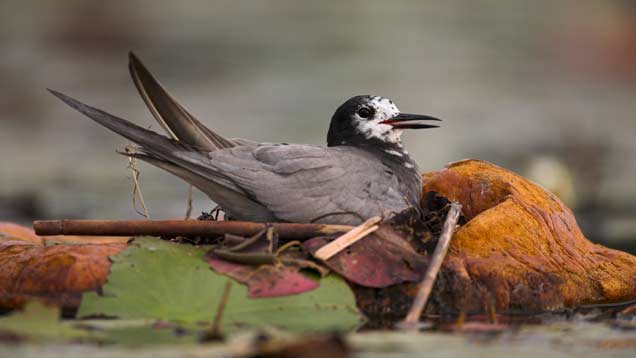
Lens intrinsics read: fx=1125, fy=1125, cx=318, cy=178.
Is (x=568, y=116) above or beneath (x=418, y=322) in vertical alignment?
above

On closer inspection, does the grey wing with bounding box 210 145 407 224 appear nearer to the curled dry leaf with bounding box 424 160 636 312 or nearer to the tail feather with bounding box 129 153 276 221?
the tail feather with bounding box 129 153 276 221

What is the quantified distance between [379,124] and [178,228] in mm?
1597

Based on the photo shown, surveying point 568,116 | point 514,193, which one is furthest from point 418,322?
point 568,116

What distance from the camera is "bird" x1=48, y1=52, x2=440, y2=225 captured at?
548 cm

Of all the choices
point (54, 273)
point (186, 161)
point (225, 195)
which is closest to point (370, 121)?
point (225, 195)

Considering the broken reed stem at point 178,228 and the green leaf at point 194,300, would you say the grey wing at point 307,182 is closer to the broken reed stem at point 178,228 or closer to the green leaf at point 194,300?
the broken reed stem at point 178,228

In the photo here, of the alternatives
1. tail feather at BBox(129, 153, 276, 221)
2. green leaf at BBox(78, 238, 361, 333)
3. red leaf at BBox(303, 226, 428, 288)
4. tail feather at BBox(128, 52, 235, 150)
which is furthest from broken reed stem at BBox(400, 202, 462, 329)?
tail feather at BBox(128, 52, 235, 150)

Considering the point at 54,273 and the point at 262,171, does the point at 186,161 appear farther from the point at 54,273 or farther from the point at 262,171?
the point at 54,273

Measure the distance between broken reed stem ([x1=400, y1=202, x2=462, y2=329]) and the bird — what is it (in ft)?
0.88

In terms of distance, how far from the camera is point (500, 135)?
1122 cm

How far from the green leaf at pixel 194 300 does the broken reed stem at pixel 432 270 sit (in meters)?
0.24

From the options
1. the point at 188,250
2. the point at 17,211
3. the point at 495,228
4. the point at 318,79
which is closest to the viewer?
the point at 188,250

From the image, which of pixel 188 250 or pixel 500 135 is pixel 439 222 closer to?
pixel 188 250

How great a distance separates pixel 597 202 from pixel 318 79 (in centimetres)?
326
